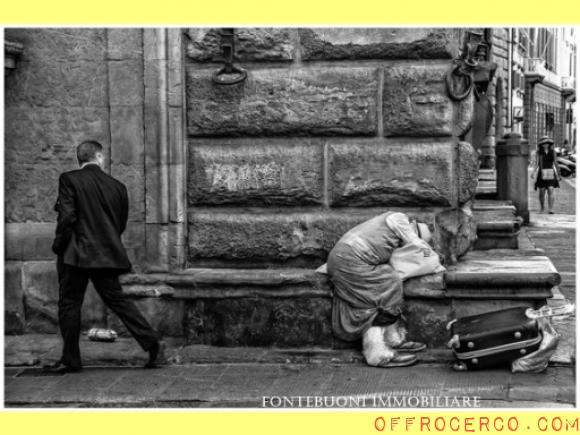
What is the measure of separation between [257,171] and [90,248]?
58.3 inches

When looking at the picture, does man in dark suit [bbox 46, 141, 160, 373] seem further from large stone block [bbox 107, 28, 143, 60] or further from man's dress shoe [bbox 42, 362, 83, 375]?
large stone block [bbox 107, 28, 143, 60]

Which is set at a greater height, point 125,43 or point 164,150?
point 125,43

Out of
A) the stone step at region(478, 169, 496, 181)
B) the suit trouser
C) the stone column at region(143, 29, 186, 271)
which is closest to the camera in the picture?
the suit trouser

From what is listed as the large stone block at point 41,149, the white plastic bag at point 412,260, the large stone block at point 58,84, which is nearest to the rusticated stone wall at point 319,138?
the white plastic bag at point 412,260

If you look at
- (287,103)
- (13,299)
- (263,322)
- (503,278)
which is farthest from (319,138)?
(13,299)

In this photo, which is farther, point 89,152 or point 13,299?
point 13,299

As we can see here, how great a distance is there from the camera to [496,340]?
22.6 feet

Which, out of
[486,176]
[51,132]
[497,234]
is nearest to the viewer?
[51,132]

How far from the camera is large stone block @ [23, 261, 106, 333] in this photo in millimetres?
8062

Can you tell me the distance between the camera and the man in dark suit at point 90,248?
7.02 metres

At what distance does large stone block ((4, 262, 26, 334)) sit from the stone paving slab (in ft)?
3.13

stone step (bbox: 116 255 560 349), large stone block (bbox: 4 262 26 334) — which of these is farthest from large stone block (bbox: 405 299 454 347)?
large stone block (bbox: 4 262 26 334)

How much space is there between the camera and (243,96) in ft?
25.6

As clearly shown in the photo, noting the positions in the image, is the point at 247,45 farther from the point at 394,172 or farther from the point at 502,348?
the point at 502,348
